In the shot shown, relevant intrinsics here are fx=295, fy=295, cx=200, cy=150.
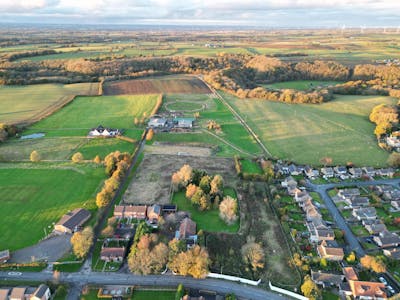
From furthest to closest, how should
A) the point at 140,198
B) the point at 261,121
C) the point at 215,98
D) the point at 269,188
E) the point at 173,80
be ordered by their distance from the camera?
the point at 173,80 < the point at 215,98 < the point at 261,121 < the point at 269,188 < the point at 140,198

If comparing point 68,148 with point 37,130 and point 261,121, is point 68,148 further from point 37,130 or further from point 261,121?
point 261,121

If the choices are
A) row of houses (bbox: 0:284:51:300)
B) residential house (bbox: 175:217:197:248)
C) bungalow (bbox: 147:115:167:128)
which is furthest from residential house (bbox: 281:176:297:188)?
row of houses (bbox: 0:284:51:300)

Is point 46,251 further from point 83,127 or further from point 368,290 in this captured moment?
point 83,127

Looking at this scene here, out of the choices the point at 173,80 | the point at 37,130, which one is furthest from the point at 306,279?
the point at 173,80

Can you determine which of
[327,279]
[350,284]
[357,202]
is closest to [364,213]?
[357,202]

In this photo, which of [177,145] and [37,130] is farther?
[37,130]

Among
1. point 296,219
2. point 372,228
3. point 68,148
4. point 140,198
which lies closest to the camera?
point 372,228
